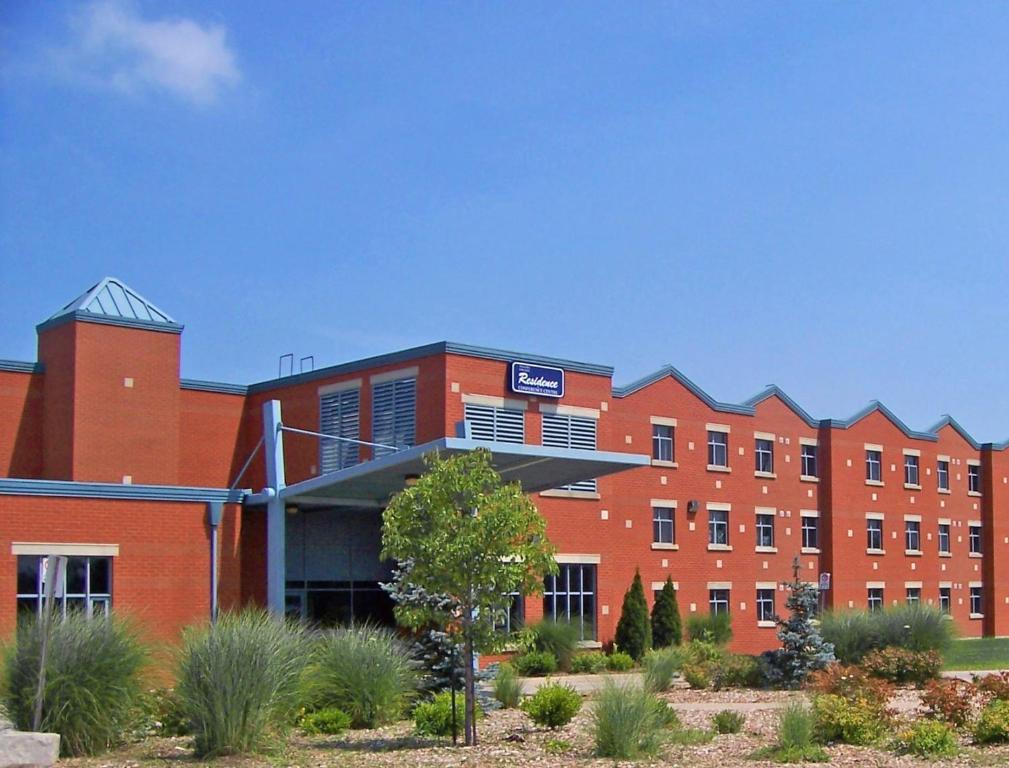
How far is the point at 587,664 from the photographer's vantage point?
32906 millimetres

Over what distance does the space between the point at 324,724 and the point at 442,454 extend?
8111 mm

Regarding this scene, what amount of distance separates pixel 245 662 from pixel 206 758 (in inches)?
46.0

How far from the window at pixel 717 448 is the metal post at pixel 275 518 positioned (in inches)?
768

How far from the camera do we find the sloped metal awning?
25.3 m

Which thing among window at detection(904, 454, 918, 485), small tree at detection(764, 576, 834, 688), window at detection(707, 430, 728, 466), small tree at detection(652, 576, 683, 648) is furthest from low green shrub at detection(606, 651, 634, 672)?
window at detection(904, 454, 918, 485)

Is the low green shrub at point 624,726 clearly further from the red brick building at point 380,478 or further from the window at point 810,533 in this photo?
the window at point 810,533

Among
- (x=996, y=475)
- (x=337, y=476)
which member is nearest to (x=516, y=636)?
(x=337, y=476)

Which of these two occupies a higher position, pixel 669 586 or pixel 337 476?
pixel 337 476

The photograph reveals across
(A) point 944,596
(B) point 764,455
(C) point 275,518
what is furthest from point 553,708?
(A) point 944,596

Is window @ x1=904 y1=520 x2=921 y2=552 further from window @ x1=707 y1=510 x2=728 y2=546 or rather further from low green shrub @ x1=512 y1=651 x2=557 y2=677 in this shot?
low green shrub @ x1=512 y1=651 x2=557 y2=677

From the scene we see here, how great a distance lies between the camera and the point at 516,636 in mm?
18203

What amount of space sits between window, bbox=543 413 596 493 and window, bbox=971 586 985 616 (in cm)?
2721

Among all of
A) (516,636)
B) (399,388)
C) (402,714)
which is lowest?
(402,714)

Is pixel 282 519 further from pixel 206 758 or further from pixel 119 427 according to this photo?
pixel 206 758
